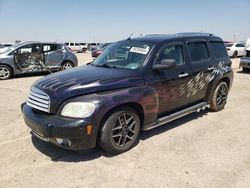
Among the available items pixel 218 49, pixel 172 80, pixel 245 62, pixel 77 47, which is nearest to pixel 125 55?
pixel 172 80

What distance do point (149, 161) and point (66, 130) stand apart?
50.4 inches

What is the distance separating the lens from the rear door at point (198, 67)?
5309 mm

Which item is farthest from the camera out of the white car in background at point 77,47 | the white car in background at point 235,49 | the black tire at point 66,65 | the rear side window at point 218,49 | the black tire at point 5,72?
the white car in background at point 77,47

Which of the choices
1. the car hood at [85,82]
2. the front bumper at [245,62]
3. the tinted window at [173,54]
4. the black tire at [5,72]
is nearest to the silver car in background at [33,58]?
the black tire at [5,72]

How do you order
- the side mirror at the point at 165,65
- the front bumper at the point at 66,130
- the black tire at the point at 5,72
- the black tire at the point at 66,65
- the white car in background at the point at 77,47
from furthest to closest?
the white car in background at the point at 77,47 < the black tire at the point at 66,65 < the black tire at the point at 5,72 < the side mirror at the point at 165,65 < the front bumper at the point at 66,130

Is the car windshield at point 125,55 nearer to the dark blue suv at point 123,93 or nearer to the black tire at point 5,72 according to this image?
the dark blue suv at point 123,93

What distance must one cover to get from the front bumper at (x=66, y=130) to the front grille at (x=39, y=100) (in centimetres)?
13

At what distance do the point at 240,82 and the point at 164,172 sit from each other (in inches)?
340

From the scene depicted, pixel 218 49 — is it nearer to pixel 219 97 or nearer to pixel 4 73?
pixel 219 97

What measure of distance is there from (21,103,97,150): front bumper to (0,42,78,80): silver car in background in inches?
336

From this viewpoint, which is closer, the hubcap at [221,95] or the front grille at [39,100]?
the front grille at [39,100]

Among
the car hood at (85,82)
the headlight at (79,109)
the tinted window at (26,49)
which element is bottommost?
the headlight at (79,109)

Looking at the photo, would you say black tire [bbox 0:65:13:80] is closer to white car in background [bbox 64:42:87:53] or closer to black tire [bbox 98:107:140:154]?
black tire [bbox 98:107:140:154]

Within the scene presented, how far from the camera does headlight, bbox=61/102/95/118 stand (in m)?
3.62
